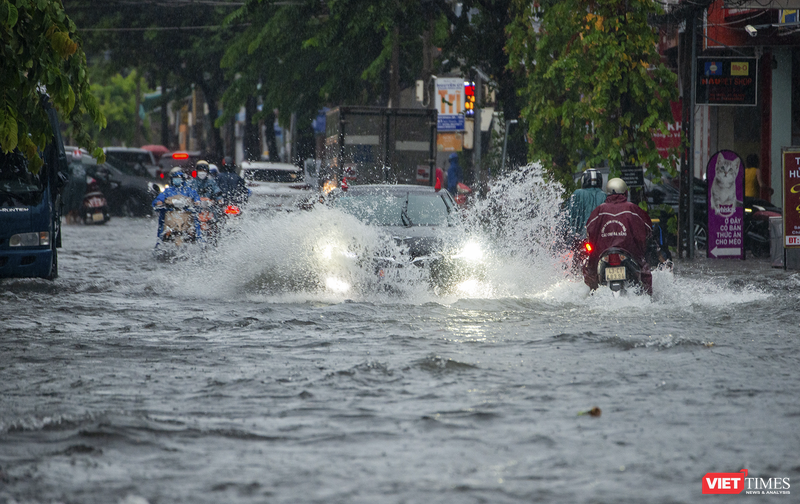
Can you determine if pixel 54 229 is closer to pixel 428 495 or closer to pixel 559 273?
pixel 559 273

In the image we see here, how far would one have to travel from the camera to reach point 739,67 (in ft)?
62.2

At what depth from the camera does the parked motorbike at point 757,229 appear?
19.8 m

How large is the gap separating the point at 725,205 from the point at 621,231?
780 centimetres

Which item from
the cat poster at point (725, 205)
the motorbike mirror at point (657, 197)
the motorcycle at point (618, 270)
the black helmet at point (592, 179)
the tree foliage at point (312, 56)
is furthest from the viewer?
the tree foliage at point (312, 56)

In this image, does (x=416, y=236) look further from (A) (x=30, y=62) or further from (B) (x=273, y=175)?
(B) (x=273, y=175)

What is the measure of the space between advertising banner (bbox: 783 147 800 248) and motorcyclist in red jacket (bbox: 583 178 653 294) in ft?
18.9

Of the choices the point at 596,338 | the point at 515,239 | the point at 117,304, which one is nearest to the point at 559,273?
the point at 515,239

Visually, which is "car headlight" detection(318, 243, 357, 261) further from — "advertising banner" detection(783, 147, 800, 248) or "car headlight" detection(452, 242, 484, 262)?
"advertising banner" detection(783, 147, 800, 248)

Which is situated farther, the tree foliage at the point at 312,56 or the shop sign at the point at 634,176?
the tree foliage at the point at 312,56

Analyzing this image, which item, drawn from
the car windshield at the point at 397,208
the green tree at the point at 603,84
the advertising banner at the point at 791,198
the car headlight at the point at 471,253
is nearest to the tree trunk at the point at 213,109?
the green tree at the point at 603,84

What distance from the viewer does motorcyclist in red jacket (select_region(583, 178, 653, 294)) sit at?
11.4 metres

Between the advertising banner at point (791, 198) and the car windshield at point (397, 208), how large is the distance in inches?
220

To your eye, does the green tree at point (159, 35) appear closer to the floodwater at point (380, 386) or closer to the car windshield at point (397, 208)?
the car windshield at point (397, 208)

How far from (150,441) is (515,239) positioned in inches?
351
